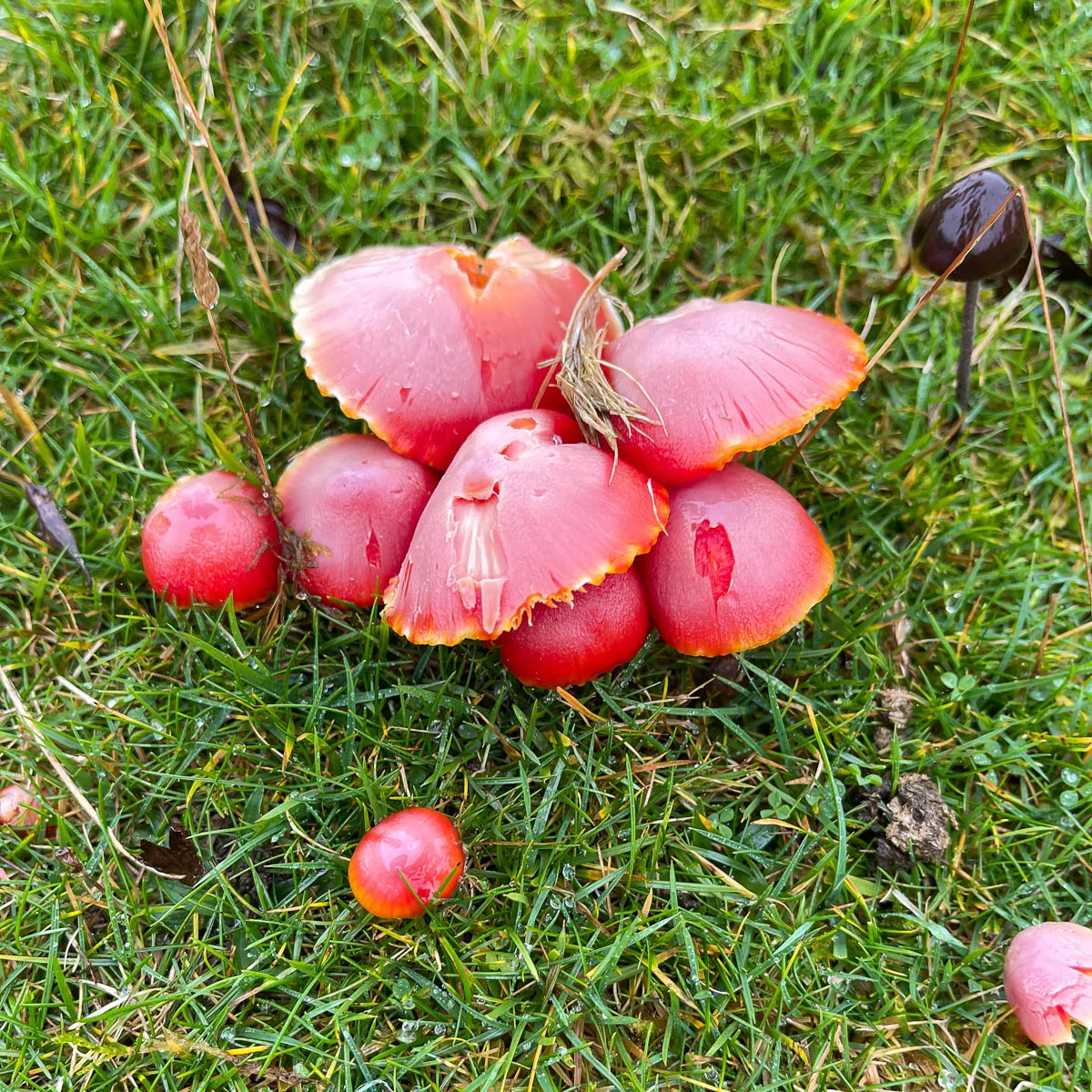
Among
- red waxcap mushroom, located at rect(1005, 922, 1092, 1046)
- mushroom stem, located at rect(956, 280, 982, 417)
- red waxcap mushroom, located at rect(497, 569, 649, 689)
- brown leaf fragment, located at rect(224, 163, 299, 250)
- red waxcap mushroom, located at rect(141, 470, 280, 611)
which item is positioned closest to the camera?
red waxcap mushroom, located at rect(1005, 922, 1092, 1046)

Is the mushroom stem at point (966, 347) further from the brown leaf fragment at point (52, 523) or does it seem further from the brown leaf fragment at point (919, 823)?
the brown leaf fragment at point (52, 523)

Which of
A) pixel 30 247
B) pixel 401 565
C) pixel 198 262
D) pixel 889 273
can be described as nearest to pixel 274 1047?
pixel 401 565

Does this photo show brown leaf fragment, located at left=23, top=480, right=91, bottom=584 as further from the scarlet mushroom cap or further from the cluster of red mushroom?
the scarlet mushroom cap

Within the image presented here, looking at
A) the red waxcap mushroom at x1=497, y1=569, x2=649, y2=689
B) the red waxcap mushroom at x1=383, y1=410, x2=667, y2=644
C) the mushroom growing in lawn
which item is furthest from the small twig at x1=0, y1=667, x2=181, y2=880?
the mushroom growing in lawn

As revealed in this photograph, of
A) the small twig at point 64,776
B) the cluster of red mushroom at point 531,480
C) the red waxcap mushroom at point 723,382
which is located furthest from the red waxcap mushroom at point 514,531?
the small twig at point 64,776

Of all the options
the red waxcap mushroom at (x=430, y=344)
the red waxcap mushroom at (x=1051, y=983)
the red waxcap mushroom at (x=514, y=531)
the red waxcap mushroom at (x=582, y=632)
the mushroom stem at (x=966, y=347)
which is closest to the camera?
the red waxcap mushroom at (x=514, y=531)

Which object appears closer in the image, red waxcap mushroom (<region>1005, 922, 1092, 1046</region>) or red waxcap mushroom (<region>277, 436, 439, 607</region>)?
red waxcap mushroom (<region>1005, 922, 1092, 1046</region>)
